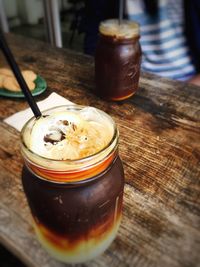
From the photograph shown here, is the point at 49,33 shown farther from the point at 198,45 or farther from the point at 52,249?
the point at 52,249

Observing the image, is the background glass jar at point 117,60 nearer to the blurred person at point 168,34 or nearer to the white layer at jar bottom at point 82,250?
the white layer at jar bottom at point 82,250

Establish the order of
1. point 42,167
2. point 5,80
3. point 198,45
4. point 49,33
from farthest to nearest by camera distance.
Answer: point 49,33
point 198,45
point 5,80
point 42,167

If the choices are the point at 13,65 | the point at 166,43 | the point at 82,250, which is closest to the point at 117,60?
the point at 13,65

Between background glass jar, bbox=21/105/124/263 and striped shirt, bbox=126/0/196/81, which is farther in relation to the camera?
striped shirt, bbox=126/0/196/81

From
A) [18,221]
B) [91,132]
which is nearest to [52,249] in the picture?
[18,221]

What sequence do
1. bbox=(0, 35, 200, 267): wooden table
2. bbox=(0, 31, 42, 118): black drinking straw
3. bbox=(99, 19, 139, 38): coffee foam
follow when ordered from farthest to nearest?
bbox=(99, 19, 139, 38): coffee foam → bbox=(0, 35, 200, 267): wooden table → bbox=(0, 31, 42, 118): black drinking straw

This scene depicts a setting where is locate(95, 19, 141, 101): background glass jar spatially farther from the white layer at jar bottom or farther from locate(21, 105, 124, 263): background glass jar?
the white layer at jar bottom

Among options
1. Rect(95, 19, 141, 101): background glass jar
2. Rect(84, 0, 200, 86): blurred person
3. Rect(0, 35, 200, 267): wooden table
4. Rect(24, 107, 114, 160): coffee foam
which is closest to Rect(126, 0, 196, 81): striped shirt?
Rect(84, 0, 200, 86): blurred person
